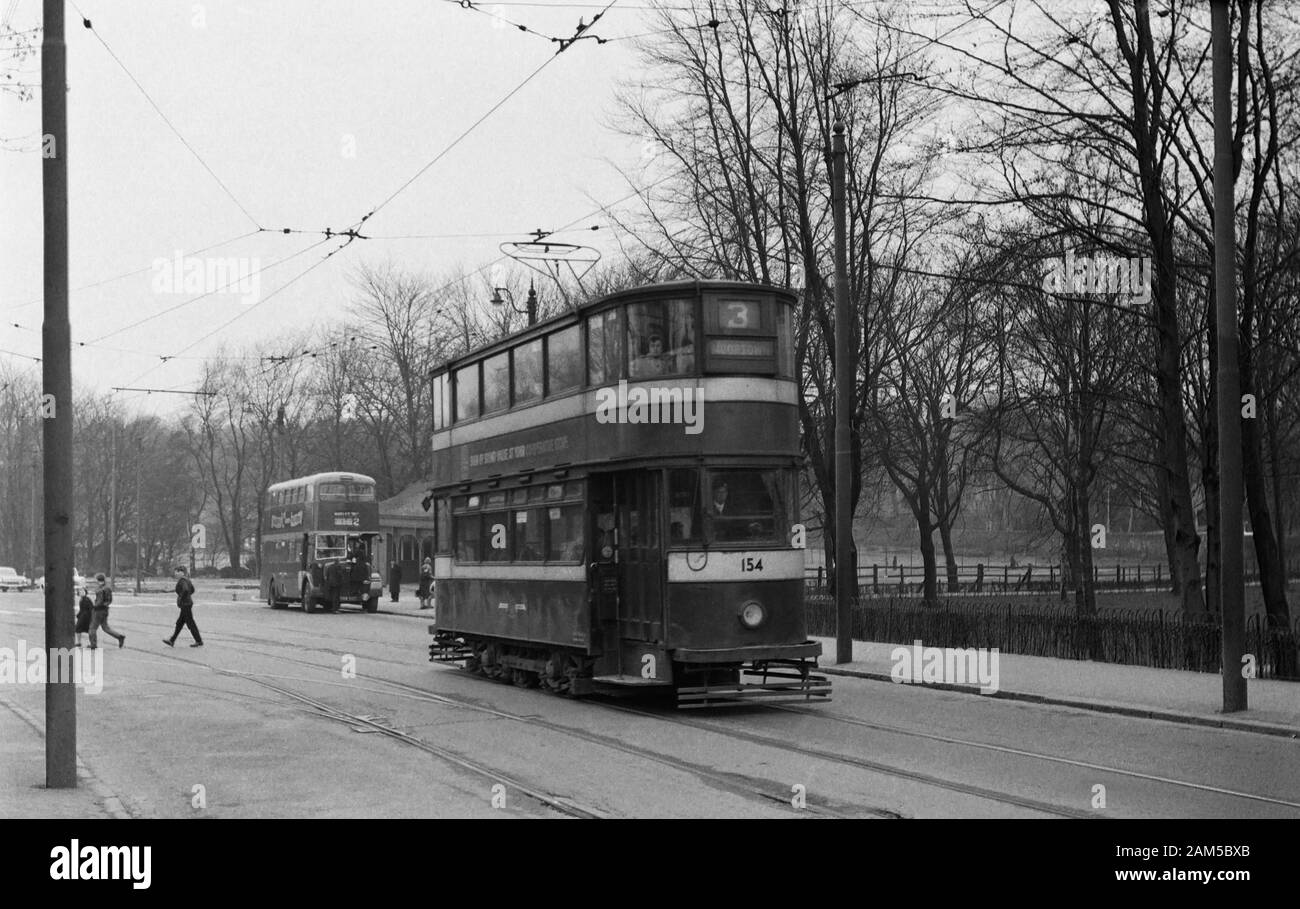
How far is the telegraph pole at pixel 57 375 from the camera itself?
10.6 meters

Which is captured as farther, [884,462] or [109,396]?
[109,396]

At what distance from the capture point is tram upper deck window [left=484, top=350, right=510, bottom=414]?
18953 millimetres

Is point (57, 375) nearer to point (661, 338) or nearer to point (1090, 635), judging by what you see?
point (661, 338)

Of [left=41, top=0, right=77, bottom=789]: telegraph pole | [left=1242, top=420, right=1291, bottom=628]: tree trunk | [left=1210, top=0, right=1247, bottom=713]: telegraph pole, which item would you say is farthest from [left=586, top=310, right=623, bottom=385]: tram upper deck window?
[left=1242, top=420, right=1291, bottom=628]: tree trunk

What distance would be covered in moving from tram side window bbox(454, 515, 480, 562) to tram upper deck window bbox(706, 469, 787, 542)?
563cm

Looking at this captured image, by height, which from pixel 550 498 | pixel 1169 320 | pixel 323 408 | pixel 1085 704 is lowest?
pixel 1085 704

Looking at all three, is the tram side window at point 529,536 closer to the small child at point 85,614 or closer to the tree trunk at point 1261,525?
the tree trunk at point 1261,525

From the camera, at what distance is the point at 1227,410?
47.7 feet

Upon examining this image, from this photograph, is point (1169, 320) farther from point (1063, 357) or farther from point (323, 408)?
point (323, 408)

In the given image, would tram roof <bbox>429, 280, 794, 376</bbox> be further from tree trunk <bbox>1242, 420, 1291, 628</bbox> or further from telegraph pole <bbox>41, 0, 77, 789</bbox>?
Result: tree trunk <bbox>1242, 420, 1291, 628</bbox>

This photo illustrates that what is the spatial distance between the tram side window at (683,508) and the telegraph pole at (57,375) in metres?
6.62

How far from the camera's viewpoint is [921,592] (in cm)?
4825
